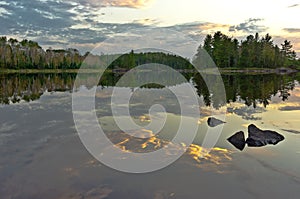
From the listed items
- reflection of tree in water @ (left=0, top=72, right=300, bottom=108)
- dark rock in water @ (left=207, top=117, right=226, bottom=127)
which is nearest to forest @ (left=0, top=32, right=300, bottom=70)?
reflection of tree in water @ (left=0, top=72, right=300, bottom=108)

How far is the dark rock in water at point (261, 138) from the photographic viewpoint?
1512 cm

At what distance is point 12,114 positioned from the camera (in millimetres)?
24000

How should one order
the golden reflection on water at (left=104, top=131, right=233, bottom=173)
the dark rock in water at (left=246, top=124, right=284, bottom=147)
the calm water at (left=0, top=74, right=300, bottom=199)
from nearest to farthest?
the calm water at (left=0, top=74, right=300, bottom=199) < the golden reflection on water at (left=104, top=131, right=233, bottom=173) < the dark rock in water at (left=246, top=124, right=284, bottom=147)

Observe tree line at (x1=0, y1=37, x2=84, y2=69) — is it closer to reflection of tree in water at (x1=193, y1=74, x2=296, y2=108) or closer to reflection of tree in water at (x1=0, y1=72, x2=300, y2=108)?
reflection of tree in water at (x1=0, y1=72, x2=300, y2=108)

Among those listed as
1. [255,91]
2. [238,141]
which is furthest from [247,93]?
[238,141]

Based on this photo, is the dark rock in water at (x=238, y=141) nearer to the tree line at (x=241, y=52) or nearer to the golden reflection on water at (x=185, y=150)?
the golden reflection on water at (x=185, y=150)

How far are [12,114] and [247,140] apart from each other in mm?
19111

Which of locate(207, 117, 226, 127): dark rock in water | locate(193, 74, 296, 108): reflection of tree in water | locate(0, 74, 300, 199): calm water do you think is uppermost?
locate(193, 74, 296, 108): reflection of tree in water

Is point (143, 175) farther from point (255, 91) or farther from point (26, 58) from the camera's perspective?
point (26, 58)

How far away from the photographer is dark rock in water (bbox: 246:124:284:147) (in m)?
15.1

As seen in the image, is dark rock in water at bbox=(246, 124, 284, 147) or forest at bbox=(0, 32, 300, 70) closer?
dark rock in water at bbox=(246, 124, 284, 147)

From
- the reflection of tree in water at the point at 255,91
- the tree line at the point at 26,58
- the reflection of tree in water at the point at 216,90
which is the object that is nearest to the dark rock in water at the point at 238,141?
the reflection of tree in water at the point at 216,90

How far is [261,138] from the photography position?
51.0ft

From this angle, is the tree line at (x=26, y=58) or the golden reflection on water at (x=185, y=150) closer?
the golden reflection on water at (x=185, y=150)
